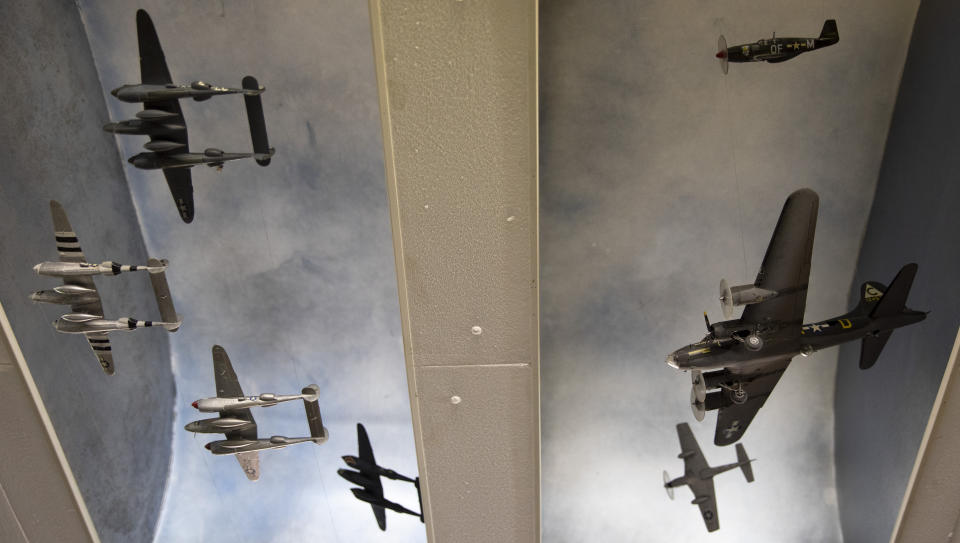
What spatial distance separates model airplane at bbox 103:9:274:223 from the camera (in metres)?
2.20

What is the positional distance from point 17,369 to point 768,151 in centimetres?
321

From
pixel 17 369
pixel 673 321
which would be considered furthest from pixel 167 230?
pixel 673 321

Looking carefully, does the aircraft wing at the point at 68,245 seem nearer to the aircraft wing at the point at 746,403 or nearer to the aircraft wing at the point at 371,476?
the aircraft wing at the point at 371,476

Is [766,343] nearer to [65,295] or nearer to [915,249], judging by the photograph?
[915,249]

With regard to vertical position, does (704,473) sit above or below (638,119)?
below

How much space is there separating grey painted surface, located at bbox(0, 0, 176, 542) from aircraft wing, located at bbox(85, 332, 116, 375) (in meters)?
0.03

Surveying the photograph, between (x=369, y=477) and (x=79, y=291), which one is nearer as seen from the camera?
(x=79, y=291)

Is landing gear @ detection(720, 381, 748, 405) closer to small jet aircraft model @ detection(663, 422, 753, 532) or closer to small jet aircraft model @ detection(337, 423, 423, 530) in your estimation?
small jet aircraft model @ detection(663, 422, 753, 532)

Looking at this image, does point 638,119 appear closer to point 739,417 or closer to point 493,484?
point 739,417

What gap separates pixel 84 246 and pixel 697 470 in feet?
9.90

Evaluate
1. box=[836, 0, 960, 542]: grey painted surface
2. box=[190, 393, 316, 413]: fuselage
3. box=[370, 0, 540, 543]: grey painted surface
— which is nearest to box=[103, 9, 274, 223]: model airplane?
box=[370, 0, 540, 543]: grey painted surface

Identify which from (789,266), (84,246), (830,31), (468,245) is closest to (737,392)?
(789,266)

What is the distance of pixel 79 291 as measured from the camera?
2.24 meters

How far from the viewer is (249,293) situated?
2.54m
